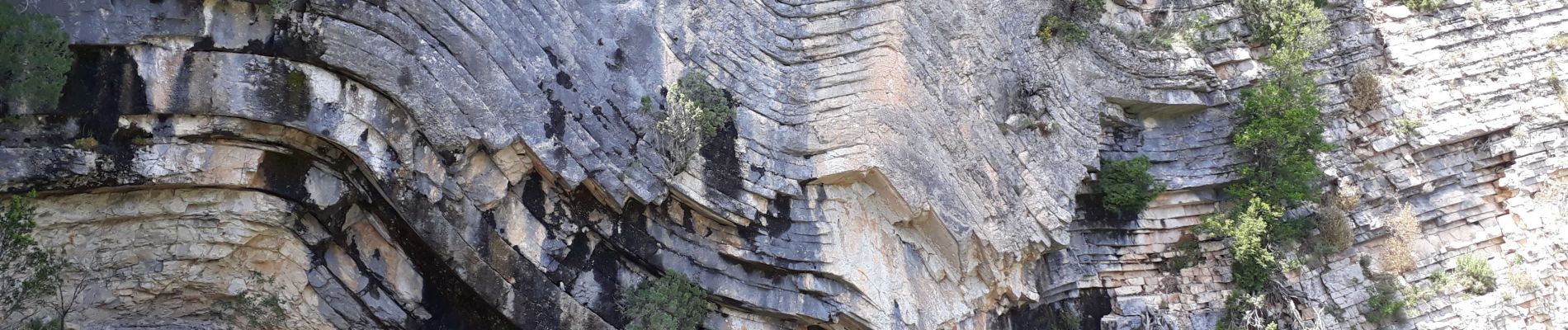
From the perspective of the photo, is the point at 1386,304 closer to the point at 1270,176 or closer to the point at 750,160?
the point at 1270,176

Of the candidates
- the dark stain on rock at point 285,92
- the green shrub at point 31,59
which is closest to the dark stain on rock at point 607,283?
the dark stain on rock at point 285,92

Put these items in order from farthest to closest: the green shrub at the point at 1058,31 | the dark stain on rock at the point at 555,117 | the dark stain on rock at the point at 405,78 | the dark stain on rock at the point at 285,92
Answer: the green shrub at the point at 1058,31
the dark stain on rock at the point at 555,117
the dark stain on rock at the point at 405,78
the dark stain on rock at the point at 285,92

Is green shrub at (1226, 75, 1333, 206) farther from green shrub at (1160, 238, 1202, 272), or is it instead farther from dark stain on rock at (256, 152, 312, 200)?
dark stain on rock at (256, 152, 312, 200)

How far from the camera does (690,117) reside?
10.8 meters

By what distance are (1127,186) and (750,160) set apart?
5.77 meters

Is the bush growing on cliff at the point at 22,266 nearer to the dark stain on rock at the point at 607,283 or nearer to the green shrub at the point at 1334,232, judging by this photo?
the dark stain on rock at the point at 607,283

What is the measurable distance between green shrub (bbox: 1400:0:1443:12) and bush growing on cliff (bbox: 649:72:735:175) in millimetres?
10400

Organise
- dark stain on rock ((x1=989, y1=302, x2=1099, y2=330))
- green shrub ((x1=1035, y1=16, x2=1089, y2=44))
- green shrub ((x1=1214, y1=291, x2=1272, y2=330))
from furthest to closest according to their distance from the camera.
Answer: green shrub ((x1=1214, y1=291, x2=1272, y2=330))
green shrub ((x1=1035, y1=16, x2=1089, y2=44))
dark stain on rock ((x1=989, y1=302, x2=1099, y2=330))

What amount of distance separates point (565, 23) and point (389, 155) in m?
2.20

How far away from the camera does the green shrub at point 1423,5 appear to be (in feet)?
53.3

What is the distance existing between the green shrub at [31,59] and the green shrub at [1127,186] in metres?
11.0

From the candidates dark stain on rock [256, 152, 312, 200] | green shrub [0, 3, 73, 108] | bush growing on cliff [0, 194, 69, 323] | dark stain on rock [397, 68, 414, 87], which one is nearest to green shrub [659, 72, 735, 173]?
dark stain on rock [397, 68, 414, 87]

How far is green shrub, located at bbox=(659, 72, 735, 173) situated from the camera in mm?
10789

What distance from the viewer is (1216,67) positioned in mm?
16188
